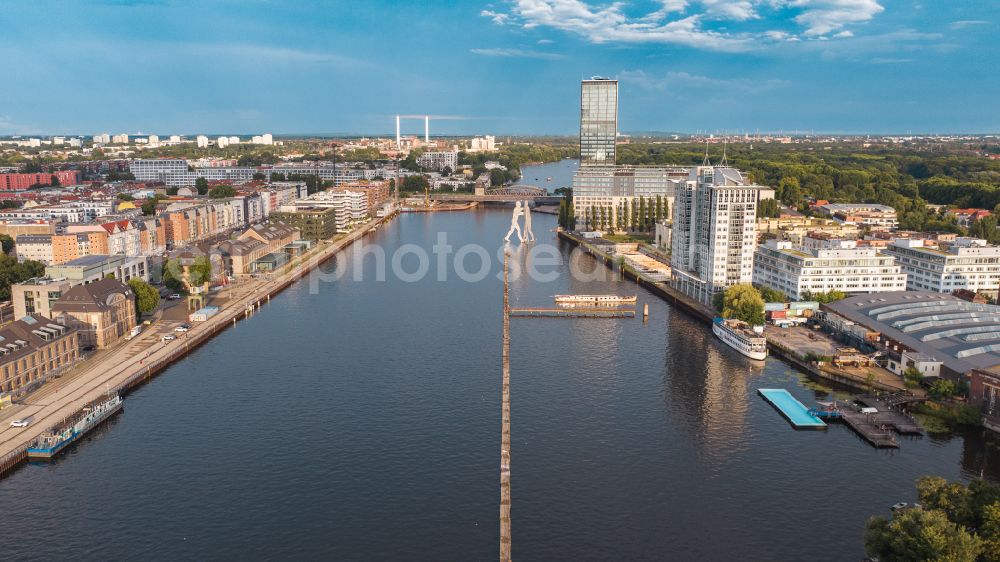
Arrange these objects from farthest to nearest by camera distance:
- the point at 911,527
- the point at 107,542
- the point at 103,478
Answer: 1. the point at 103,478
2. the point at 107,542
3. the point at 911,527

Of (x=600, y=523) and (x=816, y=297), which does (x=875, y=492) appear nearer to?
(x=600, y=523)

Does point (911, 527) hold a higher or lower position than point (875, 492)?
higher

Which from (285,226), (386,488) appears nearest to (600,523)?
(386,488)

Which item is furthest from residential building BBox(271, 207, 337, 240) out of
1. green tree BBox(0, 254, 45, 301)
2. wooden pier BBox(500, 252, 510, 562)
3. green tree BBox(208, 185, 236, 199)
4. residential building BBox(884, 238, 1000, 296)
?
residential building BBox(884, 238, 1000, 296)

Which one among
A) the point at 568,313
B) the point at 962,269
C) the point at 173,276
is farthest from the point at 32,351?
the point at 962,269

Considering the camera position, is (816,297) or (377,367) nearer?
(377,367)

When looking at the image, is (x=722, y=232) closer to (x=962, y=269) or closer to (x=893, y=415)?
(x=962, y=269)
